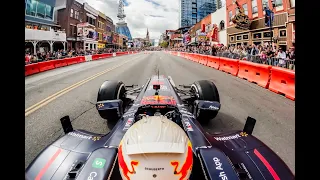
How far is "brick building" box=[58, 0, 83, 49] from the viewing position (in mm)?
37062

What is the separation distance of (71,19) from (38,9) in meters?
11.1

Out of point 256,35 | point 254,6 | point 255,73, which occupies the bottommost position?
point 255,73

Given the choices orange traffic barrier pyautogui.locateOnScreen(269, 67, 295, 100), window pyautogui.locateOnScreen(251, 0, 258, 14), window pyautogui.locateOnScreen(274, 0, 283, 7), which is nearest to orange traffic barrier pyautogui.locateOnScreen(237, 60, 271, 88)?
orange traffic barrier pyautogui.locateOnScreen(269, 67, 295, 100)

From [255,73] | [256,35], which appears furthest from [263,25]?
[255,73]

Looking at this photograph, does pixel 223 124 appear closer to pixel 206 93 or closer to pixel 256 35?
pixel 206 93

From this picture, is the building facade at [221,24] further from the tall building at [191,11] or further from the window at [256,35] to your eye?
the tall building at [191,11]

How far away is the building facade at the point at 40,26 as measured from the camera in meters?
24.0

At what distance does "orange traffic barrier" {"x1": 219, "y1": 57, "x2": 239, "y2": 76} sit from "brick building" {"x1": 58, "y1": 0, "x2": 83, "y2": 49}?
101 ft

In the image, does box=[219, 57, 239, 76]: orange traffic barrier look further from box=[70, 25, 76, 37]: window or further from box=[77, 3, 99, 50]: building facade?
box=[77, 3, 99, 50]: building facade

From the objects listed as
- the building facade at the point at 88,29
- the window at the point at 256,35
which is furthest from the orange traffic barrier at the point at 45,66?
the building facade at the point at 88,29

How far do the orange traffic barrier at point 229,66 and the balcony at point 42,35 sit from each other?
63.9 ft

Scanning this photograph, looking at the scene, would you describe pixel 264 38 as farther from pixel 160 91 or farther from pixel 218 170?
pixel 218 170

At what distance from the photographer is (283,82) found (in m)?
7.34
